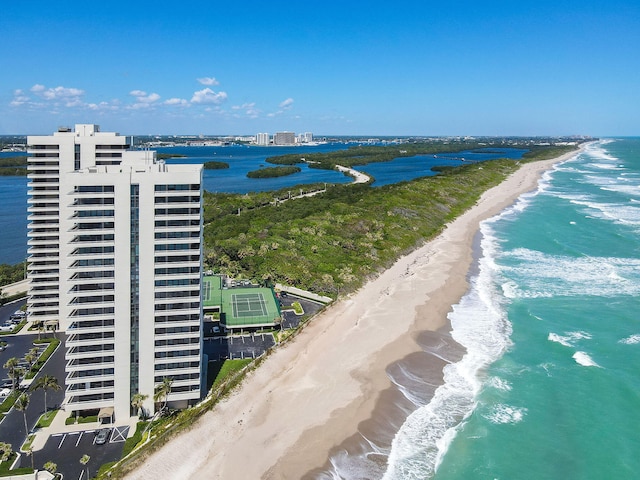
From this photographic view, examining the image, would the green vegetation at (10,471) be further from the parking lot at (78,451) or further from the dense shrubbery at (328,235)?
the dense shrubbery at (328,235)

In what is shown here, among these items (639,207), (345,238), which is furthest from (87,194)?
(639,207)

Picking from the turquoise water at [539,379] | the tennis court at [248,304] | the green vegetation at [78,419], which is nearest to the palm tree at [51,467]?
the green vegetation at [78,419]

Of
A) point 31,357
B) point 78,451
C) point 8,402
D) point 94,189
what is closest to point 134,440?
point 78,451

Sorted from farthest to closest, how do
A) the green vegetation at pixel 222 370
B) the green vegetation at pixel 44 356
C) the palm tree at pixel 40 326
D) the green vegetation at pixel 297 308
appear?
the green vegetation at pixel 297 308, the palm tree at pixel 40 326, the green vegetation at pixel 44 356, the green vegetation at pixel 222 370

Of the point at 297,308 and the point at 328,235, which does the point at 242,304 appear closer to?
the point at 297,308

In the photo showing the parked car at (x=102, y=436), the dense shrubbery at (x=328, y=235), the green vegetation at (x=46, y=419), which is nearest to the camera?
the parked car at (x=102, y=436)

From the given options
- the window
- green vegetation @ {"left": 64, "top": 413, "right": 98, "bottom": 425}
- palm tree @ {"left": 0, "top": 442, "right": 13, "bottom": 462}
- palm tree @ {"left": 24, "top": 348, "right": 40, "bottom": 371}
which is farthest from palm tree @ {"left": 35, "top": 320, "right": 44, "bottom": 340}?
the window
